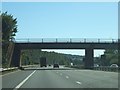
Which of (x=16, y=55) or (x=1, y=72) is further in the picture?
(x=16, y=55)

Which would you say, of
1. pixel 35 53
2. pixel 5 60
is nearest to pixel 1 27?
pixel 5 60

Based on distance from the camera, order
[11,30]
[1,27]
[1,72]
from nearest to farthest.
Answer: [1,72]
[1,27]
[11,30]

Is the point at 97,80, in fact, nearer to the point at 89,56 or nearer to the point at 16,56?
the point at 16,56

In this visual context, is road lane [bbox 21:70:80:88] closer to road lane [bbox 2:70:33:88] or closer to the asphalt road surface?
the asphalt road surface

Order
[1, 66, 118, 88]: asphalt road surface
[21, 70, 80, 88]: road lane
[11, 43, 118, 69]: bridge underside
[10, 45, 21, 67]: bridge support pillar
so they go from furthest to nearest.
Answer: [10, 45, 21, 67]: bridge support pillar < [11, 43, 118, 69]: bridge underside < [1, 66, 118, 88]: asphalt road surface < [21, 70, 80, 88]: road lane

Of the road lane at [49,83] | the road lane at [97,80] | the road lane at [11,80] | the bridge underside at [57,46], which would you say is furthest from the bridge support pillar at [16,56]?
the road lane at [49,83]

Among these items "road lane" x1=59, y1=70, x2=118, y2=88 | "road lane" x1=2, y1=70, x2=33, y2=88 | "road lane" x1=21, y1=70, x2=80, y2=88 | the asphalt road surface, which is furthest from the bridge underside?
"road lane" x1=21, y1=70, x2=80, y2=88

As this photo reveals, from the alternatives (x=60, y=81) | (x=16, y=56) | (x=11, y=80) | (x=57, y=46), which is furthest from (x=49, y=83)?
(x=16, y=56)

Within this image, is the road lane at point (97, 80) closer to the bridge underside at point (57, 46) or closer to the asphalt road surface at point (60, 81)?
the asphalt road surface at point (60, 81)

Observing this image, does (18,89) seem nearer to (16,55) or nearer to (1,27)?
(16,55)

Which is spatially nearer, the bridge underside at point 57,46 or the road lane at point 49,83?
the road lane at point 49,83

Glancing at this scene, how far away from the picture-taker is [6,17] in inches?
4156

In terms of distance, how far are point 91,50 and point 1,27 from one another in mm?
24043

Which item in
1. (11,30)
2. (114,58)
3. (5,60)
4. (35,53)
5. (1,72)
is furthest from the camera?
(35,53)
